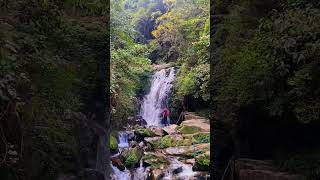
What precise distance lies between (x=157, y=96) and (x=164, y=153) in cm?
272

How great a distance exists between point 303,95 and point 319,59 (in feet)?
1.20

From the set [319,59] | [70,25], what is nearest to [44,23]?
[70,25]

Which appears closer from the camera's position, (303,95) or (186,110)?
(303,95)

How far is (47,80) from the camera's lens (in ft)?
12.4

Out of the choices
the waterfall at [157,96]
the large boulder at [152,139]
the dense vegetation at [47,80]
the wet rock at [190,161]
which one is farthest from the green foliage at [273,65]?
the waterfall at [157,96]

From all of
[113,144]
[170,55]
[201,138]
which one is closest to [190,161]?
[201,138]

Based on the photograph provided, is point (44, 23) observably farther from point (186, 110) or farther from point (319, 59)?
point (186, 110)

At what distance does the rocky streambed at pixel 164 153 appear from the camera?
661 cm

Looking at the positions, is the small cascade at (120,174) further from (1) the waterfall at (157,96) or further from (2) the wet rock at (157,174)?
(1) the waterfall at (157,96)

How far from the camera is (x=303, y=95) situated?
3.39 metres

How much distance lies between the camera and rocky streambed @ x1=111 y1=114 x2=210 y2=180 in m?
6.61

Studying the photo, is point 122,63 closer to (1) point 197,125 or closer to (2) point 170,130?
(2) point 170,130

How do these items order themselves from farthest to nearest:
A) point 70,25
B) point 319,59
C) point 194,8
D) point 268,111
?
point 194,8, point 70,25, point 268,111, point 319,59

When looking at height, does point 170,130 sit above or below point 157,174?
above
